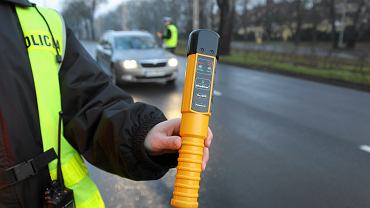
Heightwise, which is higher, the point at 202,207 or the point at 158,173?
the point at 158,173

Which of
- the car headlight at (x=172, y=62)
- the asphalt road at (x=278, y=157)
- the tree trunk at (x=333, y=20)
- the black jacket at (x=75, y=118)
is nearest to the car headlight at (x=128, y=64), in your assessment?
the car headlight at (x=172, y=62)

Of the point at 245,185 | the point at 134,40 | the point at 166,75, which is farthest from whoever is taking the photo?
the point at 134,40

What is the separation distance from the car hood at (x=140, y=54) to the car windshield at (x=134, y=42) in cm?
32

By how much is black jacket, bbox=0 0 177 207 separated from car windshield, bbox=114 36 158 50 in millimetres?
10636

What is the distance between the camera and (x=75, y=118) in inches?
55.5

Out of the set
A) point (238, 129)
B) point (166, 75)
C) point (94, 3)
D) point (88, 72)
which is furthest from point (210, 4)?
point (88, 72)

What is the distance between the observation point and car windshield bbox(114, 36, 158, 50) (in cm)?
1205

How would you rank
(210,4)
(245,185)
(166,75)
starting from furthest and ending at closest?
(210,4), (166,75), (245,185)

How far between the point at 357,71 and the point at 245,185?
11363 millimetres

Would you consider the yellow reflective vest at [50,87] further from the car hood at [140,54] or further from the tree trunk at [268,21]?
the tree trunk at [268,21]

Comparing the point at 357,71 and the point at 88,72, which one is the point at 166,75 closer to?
the point at 357,71

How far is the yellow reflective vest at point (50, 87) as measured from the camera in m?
1.29

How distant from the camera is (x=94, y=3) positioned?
77188 mm

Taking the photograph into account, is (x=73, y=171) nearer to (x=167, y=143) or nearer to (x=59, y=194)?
(x=59, y=194)
